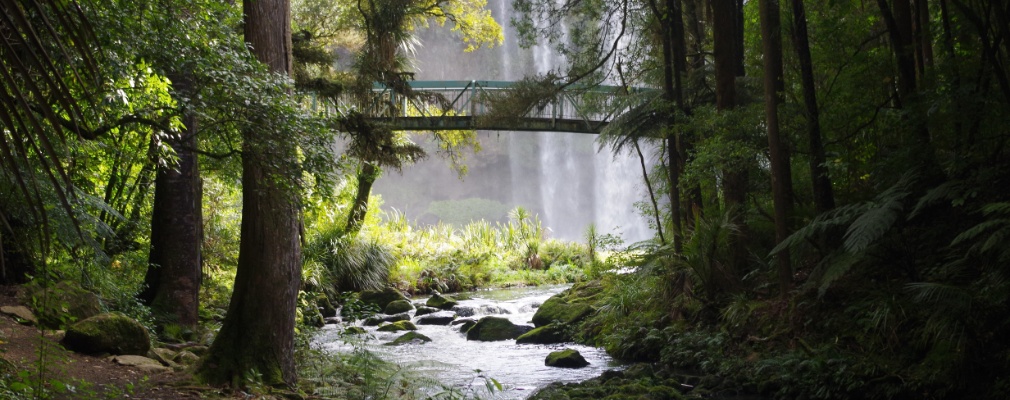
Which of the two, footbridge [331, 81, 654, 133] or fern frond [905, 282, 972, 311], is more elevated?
footbridge [331, 81, 654, 133]

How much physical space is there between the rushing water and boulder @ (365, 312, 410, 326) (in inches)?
14.3

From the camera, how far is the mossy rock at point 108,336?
6066 mm

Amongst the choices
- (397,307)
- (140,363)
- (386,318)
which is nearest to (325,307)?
(386,318)

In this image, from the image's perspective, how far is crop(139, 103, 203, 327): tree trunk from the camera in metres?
8.47

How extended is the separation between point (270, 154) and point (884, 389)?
4969mm

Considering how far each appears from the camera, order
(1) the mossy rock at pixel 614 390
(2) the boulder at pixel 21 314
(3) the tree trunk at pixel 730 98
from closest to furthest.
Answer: (2) the boulder at pixel 21 314 → (1) the mossy rock at pixel 614 390 → (3) the tree trunk at pixel 730 98

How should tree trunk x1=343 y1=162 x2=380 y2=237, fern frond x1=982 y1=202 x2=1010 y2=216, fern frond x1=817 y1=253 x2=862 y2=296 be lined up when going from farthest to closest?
tree trunk x1=343 y1=162 x2=380 y2=237
fern frond x1=817 y1=253 x2=862 y2=296
fern frond x1=982 y1=202 x2=1010 y2=216

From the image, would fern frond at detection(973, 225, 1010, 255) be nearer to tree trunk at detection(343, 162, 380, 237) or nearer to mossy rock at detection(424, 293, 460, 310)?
mossy rock at detection(424, 293, 460, 310)

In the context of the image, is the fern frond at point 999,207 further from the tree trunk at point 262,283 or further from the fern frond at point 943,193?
the tree trunk at point 262,283

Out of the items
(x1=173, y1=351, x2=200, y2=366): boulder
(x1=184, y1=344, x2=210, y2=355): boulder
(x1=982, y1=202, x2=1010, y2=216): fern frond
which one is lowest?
(x1=184, y1=344, x2=210, y2=355): boulder

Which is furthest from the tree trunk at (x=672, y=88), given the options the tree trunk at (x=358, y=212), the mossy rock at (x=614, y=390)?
the tree trunk at (x=358, y=212)

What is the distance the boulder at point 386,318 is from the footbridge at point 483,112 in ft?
11.0

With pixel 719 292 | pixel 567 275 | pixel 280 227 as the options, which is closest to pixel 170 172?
pixel 280 227

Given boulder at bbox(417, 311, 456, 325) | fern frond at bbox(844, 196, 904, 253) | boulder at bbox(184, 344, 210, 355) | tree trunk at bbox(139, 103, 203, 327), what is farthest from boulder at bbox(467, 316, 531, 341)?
fern frond at bbox(844, 196, 904, 253)
